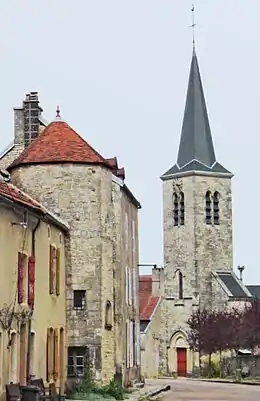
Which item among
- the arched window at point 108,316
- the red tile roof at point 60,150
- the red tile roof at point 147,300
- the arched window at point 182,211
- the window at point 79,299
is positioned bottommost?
the arched window at point 108,316

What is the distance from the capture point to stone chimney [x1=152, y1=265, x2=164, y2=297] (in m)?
81.9

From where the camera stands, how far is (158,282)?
82438 millimetres

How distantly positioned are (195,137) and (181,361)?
19590 mm

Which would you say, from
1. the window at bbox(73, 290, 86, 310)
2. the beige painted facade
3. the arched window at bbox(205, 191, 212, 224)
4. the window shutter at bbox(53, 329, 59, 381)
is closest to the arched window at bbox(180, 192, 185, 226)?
the arched window at bbox(205, 191, 212, 224)

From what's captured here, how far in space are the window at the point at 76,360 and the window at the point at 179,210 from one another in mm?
49619

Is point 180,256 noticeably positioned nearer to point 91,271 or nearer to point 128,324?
point 128,324

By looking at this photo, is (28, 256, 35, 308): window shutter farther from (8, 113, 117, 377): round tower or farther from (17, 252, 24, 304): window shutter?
(8, 113, 117, 377): round tower

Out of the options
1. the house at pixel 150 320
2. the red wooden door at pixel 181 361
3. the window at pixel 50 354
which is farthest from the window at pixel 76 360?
the red wooden door at pixel 181 361

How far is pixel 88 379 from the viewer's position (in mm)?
33781

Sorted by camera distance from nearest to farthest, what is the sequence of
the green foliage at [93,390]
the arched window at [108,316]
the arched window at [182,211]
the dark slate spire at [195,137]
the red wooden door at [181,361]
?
the green foliage at [93,390] < the arched window at [108,316] < the red wooden door at [181,361] < the arched window at [182,211] < the dark slate spire at [195,137]

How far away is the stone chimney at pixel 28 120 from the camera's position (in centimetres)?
4056

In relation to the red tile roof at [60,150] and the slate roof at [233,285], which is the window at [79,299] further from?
the slate roof at [233,285]

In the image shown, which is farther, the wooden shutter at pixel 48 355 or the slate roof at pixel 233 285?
the slate roof at pixel 233 285

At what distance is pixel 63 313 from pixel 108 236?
330 cm
